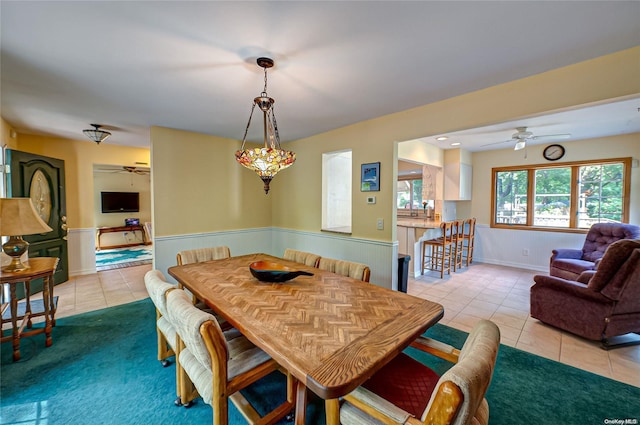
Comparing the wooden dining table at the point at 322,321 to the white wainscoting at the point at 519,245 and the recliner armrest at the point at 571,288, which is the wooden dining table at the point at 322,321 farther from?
the white wainscoting at the point at 519,245

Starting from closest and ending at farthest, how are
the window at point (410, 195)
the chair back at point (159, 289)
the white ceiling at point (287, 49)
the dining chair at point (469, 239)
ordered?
the white ceiling at point (287, 49) → the chair back at point (159, 289) → the dining chair at point (469, 239) → the window at point (410, 195)

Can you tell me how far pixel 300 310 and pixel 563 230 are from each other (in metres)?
5.55

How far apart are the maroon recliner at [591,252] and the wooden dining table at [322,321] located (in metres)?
3.53

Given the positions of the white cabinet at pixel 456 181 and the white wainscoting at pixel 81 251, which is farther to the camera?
the white cabinet at pixel 456 181

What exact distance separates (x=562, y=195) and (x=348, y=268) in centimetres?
508

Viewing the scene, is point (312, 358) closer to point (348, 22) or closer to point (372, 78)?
point (348, 22)

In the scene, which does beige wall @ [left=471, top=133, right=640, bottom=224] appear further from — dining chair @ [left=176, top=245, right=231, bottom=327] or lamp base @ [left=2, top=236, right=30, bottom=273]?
lamp base @ [left=2, top=236, right=30, bottom=273]

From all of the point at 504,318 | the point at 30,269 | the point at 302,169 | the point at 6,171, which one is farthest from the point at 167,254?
the point at 504,318

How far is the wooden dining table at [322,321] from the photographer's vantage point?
3.29 ft

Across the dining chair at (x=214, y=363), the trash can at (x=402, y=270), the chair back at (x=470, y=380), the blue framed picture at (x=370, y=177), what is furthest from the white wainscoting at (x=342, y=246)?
the chair back at (x=470, y=380)

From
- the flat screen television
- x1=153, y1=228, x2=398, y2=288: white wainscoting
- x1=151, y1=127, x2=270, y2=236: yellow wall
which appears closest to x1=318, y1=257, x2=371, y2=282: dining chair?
x1=153, y1=228, x2=398, y2=288: white wainscoting

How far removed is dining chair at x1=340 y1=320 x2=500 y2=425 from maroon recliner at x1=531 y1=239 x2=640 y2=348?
6.95 feet

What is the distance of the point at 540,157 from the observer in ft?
16.0

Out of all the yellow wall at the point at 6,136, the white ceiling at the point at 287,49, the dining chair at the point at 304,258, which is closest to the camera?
the white ceiling at the point at 287,49
